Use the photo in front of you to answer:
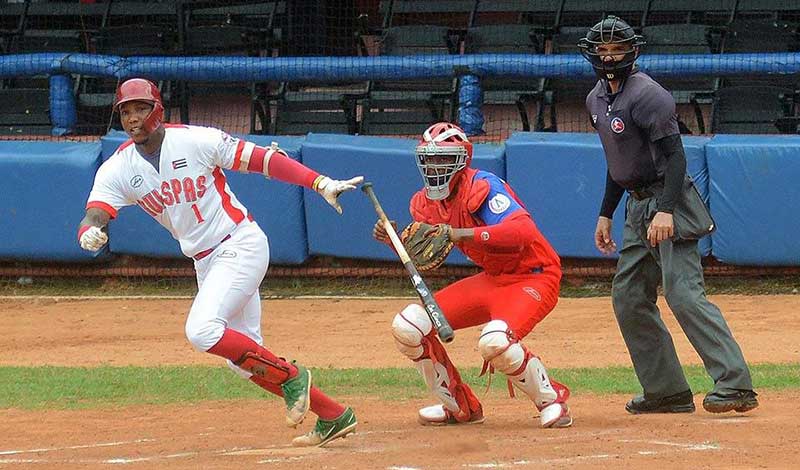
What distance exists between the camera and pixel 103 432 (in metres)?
6.32

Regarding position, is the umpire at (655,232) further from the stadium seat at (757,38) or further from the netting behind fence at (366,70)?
the stadium seat at (757,38)

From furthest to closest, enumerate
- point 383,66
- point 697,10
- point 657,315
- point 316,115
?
point 697,10 < point 316,115 < point 383,66 < point 657,315

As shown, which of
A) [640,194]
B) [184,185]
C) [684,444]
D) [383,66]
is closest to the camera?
[684,444]

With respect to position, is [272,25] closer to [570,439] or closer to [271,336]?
[271,336]

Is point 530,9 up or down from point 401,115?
up

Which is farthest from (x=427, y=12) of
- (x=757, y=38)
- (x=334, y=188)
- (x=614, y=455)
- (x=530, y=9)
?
(x=614, y=455)

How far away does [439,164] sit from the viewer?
5.74 metres

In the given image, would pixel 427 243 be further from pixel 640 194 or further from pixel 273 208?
pixel 273 208

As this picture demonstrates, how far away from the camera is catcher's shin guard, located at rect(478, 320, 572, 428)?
5.61 meters

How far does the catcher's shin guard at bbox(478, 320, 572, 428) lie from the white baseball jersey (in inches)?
50.0

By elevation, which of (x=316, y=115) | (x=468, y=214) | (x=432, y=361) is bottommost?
(x=432, y=361)

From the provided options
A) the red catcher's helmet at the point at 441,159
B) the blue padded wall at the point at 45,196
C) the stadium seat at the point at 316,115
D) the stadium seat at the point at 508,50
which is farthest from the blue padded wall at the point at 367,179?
the red catcher's helmet at the point at 441,159

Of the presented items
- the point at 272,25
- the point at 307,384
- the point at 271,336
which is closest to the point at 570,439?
the point at 307,384

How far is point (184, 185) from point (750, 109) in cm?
687
